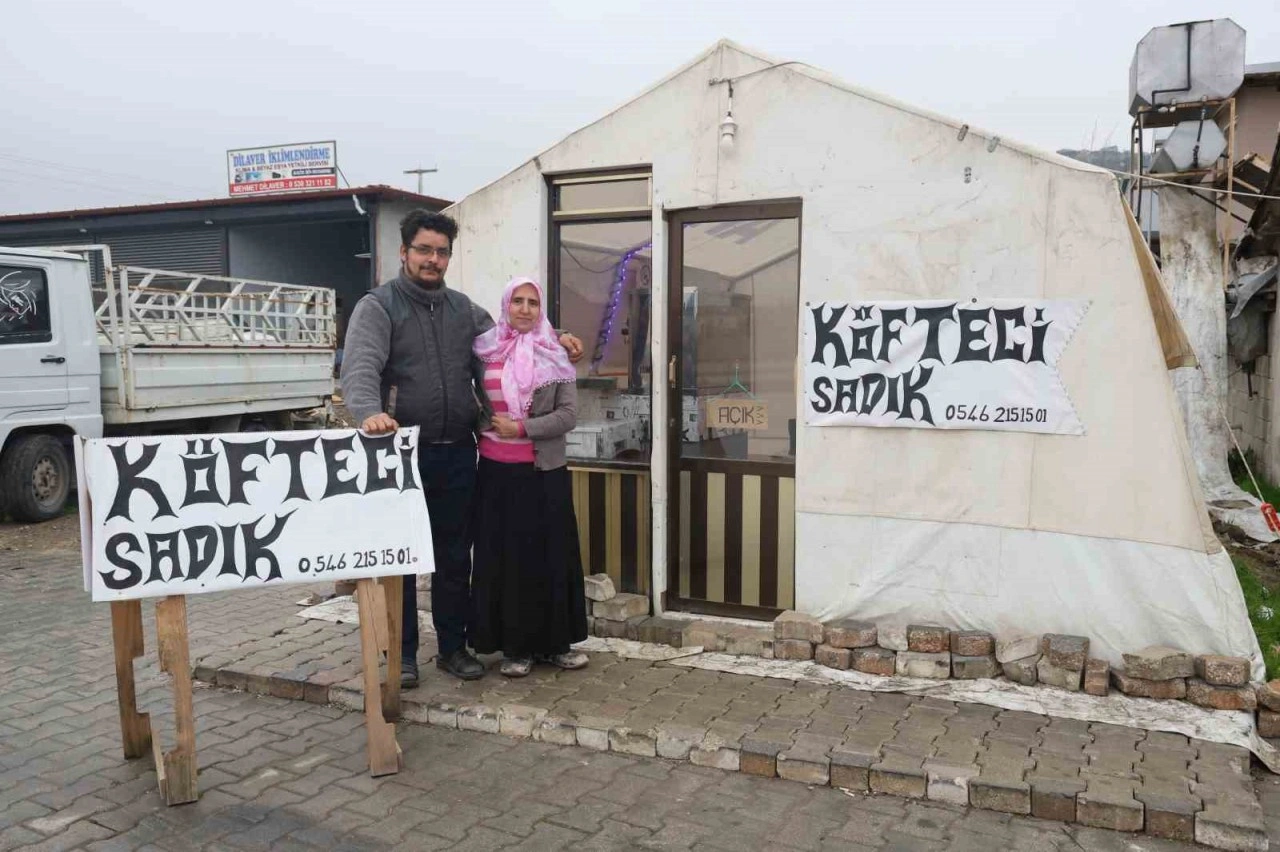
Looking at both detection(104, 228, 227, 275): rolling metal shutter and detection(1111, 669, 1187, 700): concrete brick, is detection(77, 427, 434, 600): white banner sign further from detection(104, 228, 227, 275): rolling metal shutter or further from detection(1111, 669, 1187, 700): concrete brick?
detection(104, 228, 227, 275): rolling metal shutter

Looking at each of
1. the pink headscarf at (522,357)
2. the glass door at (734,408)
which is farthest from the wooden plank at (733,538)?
the pink headscarf at (522,357)

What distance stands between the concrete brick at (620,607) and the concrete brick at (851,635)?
1072mm

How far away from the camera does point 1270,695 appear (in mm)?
3943

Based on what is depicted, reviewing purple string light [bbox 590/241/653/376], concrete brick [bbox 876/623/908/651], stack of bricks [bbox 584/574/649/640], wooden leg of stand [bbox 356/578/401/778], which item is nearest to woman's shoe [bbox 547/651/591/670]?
stack of bricks [bbox 584/574/649/640]

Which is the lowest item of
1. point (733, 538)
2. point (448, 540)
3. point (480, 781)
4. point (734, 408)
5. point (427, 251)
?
point (480, 781)

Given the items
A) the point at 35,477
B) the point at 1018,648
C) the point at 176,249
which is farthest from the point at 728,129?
the point at 176,249

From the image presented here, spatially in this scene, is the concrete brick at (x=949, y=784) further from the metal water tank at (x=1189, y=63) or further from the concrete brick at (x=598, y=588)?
the metal water tank at (x=1189, y=63)

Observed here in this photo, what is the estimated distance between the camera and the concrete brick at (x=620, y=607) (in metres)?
5.18

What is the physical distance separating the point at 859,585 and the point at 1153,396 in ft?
5.28

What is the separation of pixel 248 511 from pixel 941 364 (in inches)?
125

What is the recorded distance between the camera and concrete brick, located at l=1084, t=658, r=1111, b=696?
13.7 feet

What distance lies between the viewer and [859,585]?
4797mm

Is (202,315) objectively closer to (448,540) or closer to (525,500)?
(448,540)

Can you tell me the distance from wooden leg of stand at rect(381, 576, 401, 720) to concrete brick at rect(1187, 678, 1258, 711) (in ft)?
11.0
